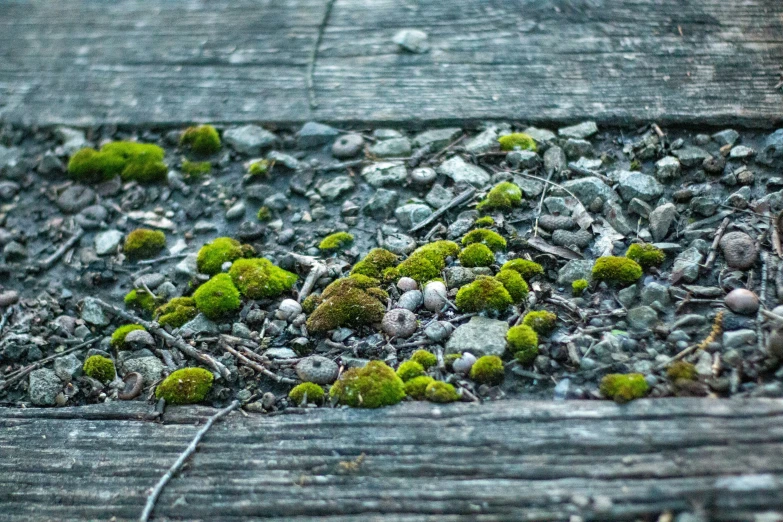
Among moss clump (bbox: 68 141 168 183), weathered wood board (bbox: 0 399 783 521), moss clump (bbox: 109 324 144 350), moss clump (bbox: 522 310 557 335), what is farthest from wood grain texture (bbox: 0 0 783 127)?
weathered wood board (bbox: 0 399 783 521)

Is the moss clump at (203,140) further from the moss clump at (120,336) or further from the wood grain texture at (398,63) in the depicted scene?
the moss clump at (120,336)

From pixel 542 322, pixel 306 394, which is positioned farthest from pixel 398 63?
pixel 306 394

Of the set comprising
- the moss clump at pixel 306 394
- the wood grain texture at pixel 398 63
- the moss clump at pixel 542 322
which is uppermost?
the wood grain texture at pixel 398 63

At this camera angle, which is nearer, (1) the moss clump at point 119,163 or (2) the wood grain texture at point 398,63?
(2) the wood grain texture at point 398,63

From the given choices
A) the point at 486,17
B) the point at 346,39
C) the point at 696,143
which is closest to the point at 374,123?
the point at 346,39

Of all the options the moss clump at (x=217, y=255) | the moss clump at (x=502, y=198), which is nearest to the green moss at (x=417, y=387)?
the moss clump at (x=502, y=198)

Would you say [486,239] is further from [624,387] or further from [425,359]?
[624,387]

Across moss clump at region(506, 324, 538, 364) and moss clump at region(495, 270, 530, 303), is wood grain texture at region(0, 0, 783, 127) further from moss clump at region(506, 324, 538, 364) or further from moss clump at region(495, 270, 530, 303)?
moss clump at region(506, 324, 538, 364)
